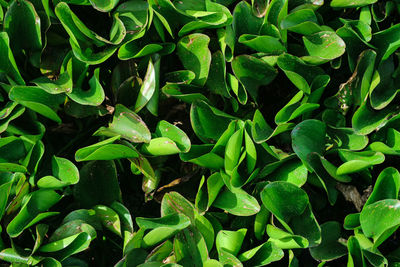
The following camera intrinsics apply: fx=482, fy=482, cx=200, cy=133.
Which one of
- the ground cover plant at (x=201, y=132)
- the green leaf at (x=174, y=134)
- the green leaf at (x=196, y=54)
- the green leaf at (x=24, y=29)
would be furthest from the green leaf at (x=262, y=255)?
the green leaf at (x=24, y=29)

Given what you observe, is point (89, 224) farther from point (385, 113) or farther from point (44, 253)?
point (385, 113)

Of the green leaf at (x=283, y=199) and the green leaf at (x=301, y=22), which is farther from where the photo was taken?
the green leaf at (x=301, y=22)

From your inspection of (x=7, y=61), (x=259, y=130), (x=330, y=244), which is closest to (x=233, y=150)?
(x=259, y=130)

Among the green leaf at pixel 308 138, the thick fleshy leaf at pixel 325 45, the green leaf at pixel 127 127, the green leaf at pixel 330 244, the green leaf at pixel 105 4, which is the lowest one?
the green leaf at pixel 330 244

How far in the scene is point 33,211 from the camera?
3.35 ft

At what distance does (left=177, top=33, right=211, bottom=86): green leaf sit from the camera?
1.06 meters

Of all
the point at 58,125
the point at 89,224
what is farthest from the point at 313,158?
the point at 58,125

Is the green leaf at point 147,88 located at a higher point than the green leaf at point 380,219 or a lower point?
higher

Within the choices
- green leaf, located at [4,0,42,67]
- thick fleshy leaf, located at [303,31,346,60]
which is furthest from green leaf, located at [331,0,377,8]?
green leaf, located at [4,0,42,67]

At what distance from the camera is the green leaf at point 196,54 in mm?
1062

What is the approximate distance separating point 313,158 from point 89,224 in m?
0.50

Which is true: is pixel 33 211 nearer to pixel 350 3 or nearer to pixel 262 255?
pixel 262 255

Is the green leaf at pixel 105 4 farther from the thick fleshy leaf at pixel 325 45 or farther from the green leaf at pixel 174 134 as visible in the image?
the thick fleshy leaf at pixel 325 45

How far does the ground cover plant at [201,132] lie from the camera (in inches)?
39.1
